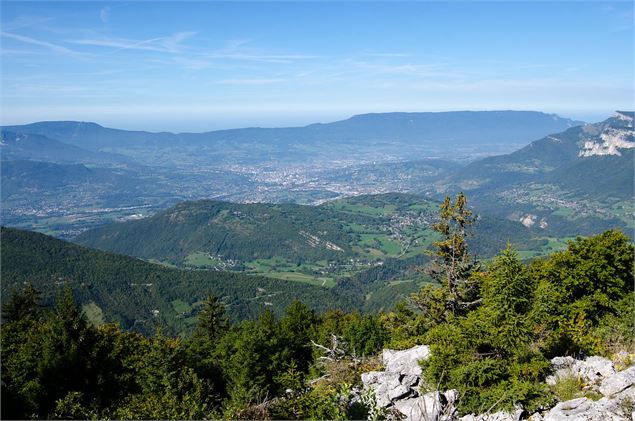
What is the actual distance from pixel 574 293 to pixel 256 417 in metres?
17.8

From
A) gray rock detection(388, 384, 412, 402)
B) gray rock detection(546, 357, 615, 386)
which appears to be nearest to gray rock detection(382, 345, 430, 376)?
gray rock detection(388, 384, 412, 402)

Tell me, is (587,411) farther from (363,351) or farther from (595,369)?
(363,351)

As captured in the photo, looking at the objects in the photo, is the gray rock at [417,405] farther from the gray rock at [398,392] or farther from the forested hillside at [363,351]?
the forested hillside at [363,351]

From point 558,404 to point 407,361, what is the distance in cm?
688

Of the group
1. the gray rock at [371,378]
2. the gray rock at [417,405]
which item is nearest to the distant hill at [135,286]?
the gray rock at [371,378]

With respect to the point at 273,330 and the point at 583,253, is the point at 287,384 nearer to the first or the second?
the point at 273,330

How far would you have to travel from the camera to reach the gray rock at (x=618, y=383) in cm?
1328

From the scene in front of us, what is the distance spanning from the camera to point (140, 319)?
12425cm

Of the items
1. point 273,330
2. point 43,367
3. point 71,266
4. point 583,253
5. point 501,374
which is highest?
point 583,253

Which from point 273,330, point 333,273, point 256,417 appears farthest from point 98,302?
point 256,417

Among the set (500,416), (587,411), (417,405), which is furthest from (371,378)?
(587,411)

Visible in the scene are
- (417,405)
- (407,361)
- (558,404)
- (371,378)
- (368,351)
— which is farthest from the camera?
(368,351)

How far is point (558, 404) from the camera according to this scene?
520 inches

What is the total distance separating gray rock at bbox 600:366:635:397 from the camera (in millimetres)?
13281
